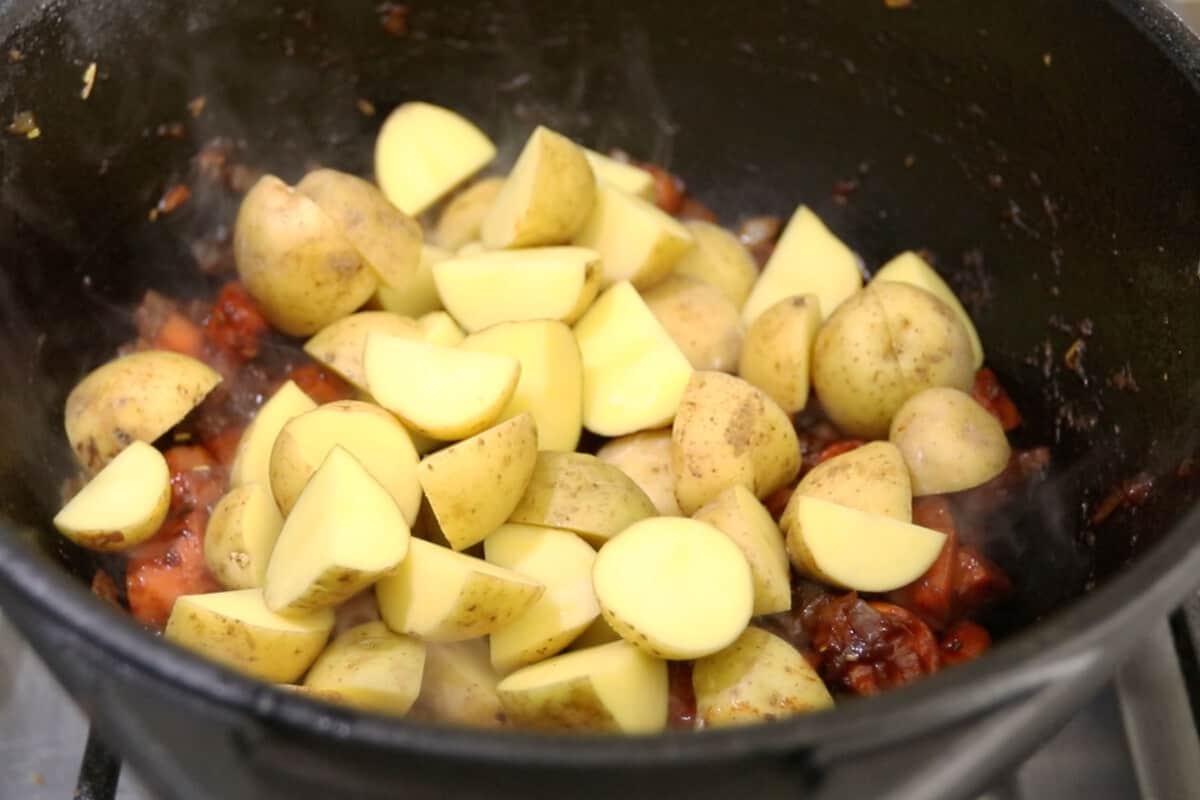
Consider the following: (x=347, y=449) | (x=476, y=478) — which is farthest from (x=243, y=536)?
(x=476, y=478)

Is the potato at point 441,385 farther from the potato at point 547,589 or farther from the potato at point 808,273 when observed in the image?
the potato at point 808,273

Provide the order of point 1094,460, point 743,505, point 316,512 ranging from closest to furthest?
point 316,512, point 743,505, point 1094,460

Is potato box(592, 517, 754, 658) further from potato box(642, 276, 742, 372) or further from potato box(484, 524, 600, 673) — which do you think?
potato box(642, 276, 742, 372)

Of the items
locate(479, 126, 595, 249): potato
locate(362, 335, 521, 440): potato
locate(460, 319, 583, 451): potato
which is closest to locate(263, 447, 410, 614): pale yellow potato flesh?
locate(362, 335, 521, 440): potato

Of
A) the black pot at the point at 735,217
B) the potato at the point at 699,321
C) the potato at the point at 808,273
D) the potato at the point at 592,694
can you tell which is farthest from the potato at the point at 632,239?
the potato at the point at 592,694

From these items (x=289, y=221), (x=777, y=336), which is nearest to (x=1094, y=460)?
(x=777, y=336)

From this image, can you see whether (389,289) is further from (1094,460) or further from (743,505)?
(1094,460)

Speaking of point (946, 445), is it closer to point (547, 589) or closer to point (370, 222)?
point (547, 589)
